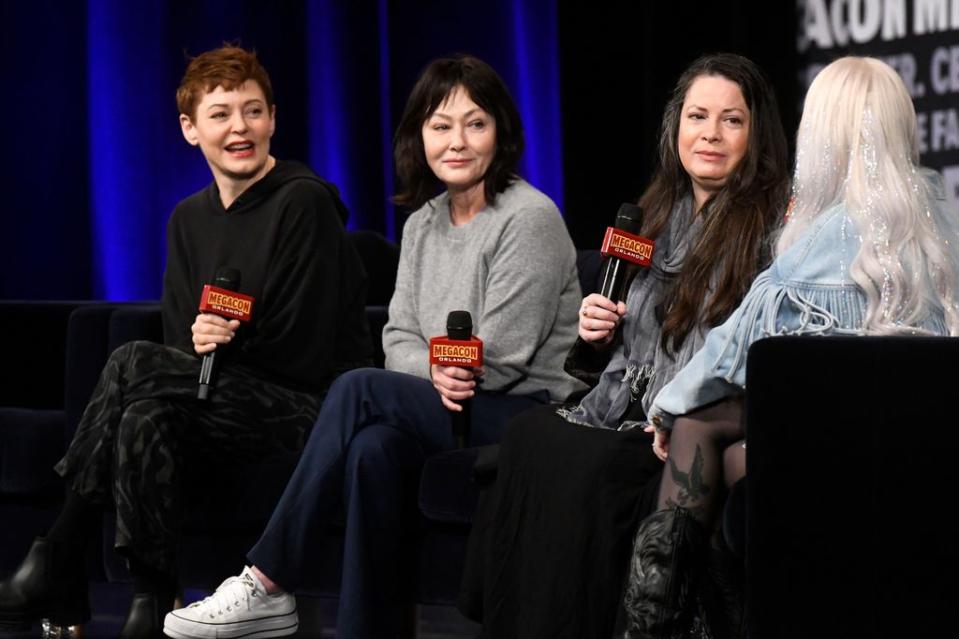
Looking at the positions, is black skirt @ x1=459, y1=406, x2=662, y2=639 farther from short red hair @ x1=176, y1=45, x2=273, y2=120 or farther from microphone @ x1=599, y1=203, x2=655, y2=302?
short red hair @ x1=176, y1=45, x2=273, y2=120

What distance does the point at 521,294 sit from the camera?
3.38 metres

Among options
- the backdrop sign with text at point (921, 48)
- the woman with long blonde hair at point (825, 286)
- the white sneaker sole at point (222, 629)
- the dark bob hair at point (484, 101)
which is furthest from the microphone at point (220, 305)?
the backdrop sign with text at point (921, 48)

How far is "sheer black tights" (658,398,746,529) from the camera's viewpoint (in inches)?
100

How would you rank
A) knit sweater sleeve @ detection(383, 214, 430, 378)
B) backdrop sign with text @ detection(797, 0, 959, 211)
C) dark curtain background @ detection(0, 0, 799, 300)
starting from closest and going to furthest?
knit sweater sleeve @ detection(383, 214, 430, 378), backdrop sign with text @ detection(797, 0, 959, 211), dark curtain background @ detection(0, 0, 799, 300)

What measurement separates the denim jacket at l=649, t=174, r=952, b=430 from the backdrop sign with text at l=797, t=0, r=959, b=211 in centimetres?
165

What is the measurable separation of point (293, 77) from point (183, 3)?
473 millimetres

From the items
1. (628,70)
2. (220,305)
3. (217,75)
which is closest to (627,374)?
(220,305)

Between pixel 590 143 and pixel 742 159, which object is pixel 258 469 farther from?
pixel 590 143

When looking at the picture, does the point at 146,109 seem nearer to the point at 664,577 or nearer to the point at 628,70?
the point at 628,70

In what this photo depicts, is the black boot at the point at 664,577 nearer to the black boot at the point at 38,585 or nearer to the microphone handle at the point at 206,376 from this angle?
the microphone handle at the point at 206,376

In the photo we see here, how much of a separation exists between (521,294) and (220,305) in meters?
0.66

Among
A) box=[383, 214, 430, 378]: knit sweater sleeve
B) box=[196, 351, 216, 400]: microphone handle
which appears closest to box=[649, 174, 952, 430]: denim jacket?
box=[383, 214, 430, 378]: knit sweater sleeve

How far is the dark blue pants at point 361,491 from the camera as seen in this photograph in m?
3.12

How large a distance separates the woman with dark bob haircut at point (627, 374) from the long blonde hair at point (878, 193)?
0.29 m
